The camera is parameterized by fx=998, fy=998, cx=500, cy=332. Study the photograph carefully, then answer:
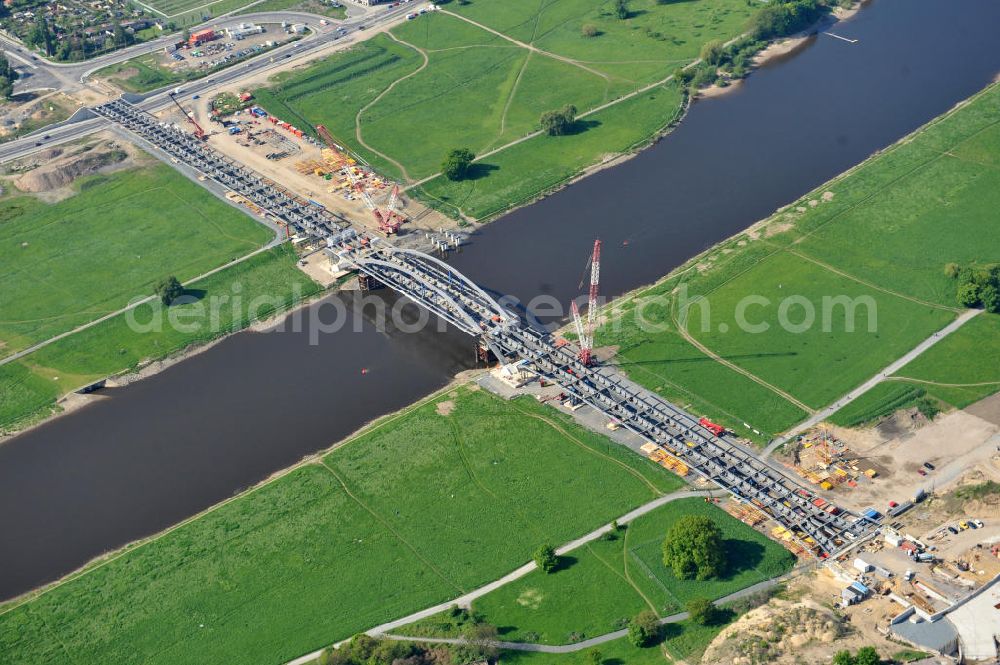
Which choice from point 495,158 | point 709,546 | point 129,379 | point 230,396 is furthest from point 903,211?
point 129,379

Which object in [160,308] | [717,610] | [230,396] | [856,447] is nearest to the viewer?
[717,610]

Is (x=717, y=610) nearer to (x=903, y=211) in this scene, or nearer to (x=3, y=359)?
(x=903, y=211)

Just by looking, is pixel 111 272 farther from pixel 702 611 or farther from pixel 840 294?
pixel 840 294

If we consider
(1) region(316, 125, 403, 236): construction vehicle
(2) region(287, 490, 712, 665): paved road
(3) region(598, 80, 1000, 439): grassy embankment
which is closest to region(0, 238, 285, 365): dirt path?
(1) region(316, 125, 403, 236): construction vehicle

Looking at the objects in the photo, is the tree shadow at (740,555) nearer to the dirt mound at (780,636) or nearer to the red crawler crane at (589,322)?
the dirt mound at (780,636)

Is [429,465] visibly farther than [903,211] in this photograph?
No

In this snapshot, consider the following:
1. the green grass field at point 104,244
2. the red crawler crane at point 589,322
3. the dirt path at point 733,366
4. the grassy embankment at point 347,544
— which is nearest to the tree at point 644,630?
the grassy embankment at point 347,544
